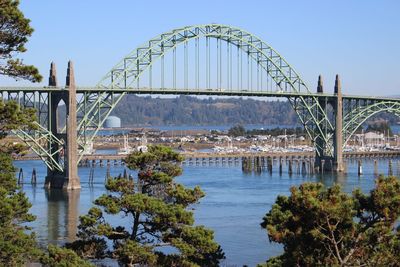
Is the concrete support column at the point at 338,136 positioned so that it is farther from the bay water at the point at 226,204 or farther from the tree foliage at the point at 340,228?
the tree foliage at the point at 340,228

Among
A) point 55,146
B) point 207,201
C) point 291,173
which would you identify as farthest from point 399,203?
point 291,173

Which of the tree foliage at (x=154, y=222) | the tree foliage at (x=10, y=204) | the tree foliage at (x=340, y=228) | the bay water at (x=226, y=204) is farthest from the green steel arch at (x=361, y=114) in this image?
the tree foliage at (x=340, y=228)

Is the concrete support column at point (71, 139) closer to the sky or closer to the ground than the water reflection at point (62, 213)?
closer to the sky

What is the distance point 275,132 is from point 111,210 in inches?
6428

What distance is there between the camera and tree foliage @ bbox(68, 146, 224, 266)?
21.3m

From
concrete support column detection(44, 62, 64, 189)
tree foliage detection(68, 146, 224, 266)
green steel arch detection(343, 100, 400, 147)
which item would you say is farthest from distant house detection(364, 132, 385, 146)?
tree foliage detection(68, 146, 224, 266)

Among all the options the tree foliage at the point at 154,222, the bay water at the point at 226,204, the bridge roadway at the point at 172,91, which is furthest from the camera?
the bridge roadway at the point at 172,91

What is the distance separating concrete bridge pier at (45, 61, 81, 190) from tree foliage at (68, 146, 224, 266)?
38.3m

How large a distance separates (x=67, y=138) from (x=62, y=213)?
13.1m

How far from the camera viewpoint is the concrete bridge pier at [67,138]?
60.8 meters

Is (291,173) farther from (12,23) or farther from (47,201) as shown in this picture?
(12,23)

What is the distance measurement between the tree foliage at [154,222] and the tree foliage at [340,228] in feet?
11.8

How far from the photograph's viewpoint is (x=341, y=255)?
58.5 ft

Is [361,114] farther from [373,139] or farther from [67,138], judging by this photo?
[373,139]
